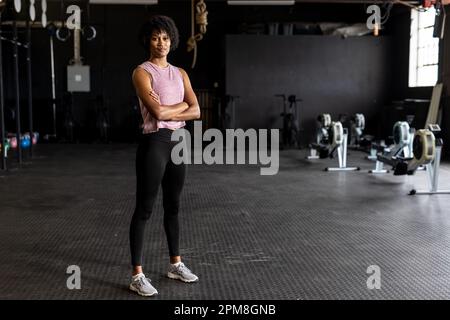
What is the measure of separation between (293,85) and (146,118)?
26.5 ft

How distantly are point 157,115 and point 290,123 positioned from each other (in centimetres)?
747

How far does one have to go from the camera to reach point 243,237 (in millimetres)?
3473

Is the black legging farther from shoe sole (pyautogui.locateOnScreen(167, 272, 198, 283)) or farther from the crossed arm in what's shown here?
shoe sole (pyautogui.locateOnScreen(167, 272, 198, 283))

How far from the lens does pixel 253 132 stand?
1009 centimetres

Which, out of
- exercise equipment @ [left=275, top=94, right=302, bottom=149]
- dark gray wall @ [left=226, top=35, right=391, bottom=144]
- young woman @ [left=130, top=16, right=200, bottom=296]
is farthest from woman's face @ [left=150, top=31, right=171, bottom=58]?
dark gray wall @ [left=226, top=35, right=391, bottom=144]

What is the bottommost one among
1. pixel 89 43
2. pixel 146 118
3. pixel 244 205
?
pixel 244 205

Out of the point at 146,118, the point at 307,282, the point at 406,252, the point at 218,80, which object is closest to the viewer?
the point at 146,118

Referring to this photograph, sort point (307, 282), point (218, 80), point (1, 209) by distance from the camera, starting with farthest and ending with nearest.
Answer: point (218, 80) → point (1, 209) → point (307, 282)

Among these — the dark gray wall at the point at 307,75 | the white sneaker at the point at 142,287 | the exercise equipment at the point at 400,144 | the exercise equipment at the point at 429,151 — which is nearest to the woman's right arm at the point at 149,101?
the white sneaker at the point at 142,287

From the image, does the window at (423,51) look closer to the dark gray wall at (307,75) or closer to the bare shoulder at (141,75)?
the dark gray wall at (307,75)

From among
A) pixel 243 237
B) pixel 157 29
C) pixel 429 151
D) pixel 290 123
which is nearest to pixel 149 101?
pixel 157 29

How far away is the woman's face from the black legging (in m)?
0.33

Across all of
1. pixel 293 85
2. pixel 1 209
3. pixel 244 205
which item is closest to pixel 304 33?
pixel 293 85
